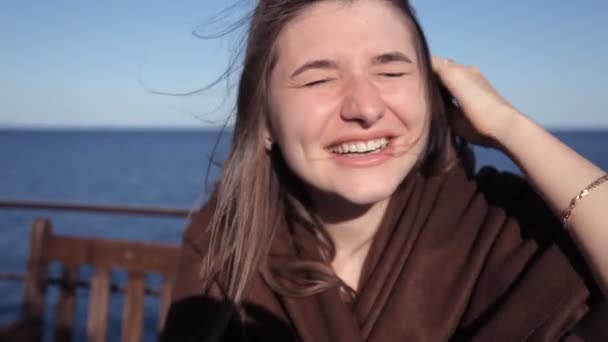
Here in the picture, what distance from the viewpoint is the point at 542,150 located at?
4.85ft

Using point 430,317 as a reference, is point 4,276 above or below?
below

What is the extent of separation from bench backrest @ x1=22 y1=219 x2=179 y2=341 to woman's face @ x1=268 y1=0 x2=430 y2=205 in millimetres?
1560

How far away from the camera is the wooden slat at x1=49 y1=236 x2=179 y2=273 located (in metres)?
Result: 3.00

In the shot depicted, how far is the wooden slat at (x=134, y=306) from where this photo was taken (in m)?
3.06

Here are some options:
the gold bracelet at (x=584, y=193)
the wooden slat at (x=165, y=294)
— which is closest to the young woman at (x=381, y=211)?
the gold bracelet at (x=584, y=193)

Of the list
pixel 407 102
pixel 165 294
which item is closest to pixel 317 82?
pixel 407 102

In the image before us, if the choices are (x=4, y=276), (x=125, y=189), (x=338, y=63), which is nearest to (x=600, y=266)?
(x=338, y=63)

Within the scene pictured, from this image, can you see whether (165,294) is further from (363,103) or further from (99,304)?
(363,103)

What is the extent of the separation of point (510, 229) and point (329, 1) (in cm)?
85

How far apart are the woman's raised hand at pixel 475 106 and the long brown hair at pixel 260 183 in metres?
0.06

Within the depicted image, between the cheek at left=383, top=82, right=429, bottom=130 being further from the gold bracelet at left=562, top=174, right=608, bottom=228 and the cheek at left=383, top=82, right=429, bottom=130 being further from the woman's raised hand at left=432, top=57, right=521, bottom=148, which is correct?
the gold bracelet at left=562, top=174, right=608, bottom=228

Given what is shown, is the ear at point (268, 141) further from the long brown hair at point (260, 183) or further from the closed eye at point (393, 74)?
the closed eye at point (393, 74)

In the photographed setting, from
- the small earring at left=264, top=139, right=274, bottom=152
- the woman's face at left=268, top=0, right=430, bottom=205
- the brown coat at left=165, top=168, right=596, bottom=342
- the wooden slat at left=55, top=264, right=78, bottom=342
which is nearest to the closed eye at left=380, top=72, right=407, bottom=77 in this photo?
the woman's face at left=268, top=0, right=430, bottom=205

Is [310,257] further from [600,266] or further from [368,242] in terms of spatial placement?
[600,266]
